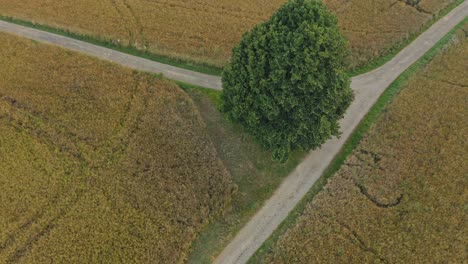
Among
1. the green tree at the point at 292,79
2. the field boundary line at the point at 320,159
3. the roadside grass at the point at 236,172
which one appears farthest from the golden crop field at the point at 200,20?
the green tree at the point at 292,79

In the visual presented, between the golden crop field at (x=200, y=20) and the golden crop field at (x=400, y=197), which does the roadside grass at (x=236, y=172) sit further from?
the golden crop field at (x=200, y=20)

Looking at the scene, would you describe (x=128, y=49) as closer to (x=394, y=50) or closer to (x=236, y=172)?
(x=236, y=172)

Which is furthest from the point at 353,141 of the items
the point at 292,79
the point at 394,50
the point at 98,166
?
the point at 98,166

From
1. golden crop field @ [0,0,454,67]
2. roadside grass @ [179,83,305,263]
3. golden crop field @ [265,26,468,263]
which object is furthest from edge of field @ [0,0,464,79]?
golden crop field @ [265,26,468,263]

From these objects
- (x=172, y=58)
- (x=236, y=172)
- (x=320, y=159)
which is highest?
(x=172, y=58)

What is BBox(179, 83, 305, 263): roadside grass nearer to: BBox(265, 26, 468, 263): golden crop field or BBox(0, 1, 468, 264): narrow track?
BBox(0, 1, 468, 264): narrow track

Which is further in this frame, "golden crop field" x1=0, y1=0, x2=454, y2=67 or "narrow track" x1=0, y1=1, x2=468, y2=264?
"golden crop field" x1=0, y1=0, x2=454, y2=67
